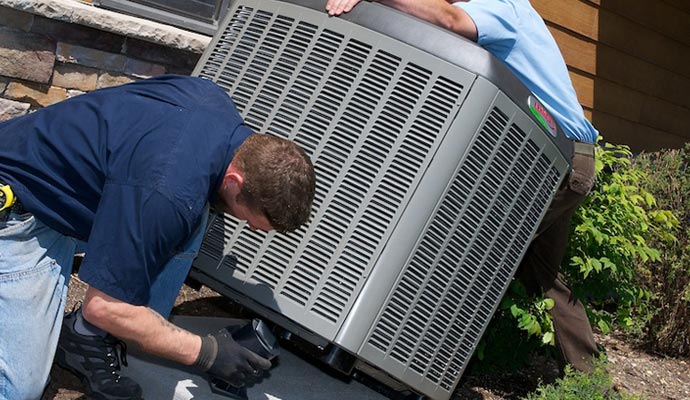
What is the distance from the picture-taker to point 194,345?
2463 millimetres

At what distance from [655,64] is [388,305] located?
5315 mm

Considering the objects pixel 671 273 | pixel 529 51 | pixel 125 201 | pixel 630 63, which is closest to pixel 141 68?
pixel 529 51

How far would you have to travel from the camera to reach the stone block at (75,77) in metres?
3.81

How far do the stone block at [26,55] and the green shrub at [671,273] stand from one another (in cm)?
312

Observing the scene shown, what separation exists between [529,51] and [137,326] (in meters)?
1.62

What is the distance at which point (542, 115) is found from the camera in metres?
2.84

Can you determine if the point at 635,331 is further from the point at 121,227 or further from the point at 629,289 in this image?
the point at 121,227

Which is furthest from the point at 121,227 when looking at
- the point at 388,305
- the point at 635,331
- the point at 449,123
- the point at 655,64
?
the point at 655,64

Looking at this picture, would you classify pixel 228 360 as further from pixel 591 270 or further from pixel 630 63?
pixel 630 63

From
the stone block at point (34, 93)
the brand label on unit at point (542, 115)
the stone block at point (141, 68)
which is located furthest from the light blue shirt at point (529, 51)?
the stone block at point (34, 93)

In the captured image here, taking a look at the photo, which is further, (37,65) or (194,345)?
(37,65)

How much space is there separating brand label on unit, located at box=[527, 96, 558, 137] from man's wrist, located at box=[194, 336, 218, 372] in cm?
121

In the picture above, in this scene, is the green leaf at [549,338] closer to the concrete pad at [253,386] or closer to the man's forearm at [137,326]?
the concrete pad at [253,386]

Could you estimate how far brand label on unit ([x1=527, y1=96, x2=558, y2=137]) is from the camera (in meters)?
2.80
